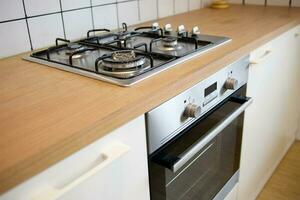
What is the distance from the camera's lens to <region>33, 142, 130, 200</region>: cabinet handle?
545 millimetres

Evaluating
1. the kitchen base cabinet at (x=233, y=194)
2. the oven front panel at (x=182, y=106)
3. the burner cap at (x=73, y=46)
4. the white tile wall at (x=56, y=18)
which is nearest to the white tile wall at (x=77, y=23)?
the white tile wall at (x=56, y=18)

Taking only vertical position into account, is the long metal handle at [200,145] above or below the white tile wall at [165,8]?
below

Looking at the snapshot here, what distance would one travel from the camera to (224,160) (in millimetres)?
1193

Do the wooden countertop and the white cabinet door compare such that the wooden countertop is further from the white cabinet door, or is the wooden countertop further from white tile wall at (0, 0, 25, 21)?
white tile wall at (0, 0, 25, 21)

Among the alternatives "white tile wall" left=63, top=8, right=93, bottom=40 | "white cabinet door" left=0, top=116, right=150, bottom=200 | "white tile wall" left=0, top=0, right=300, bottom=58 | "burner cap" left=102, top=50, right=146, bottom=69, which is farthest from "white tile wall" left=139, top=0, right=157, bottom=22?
"white cabinet door" left=0, top=116, right=150, bottom=200

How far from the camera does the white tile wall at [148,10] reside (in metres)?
1.58

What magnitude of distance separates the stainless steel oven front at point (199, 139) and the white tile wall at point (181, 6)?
76 centimetres

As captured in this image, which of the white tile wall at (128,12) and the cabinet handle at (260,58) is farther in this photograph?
the white tile wall at (128,12)

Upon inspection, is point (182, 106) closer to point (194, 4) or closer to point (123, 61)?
point (123, 61)

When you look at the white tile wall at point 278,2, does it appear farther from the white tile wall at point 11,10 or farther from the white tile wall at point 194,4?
the white tile wall at point 11,10

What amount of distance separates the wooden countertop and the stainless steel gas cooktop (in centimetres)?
3

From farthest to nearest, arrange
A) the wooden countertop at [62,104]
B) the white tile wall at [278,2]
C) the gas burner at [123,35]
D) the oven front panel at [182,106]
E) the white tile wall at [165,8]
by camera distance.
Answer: the white tile wall at [278,2] → the white tile wall at [165,8] → the gas burner at [123,35] → the oven front panel at [182,106] → the wooden countertop at [62,104]

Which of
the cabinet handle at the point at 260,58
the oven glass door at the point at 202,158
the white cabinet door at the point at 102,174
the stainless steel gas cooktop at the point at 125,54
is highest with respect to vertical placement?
the stainless steel gas cooktop at the point at 125,54

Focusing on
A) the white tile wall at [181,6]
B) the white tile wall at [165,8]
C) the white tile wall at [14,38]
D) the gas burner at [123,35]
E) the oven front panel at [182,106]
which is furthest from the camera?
the white tile wall at [181,6]
